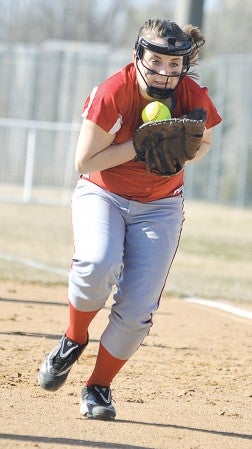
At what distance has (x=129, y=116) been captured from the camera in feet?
18.0

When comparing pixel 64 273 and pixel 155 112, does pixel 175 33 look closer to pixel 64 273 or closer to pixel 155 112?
pixel 155 112

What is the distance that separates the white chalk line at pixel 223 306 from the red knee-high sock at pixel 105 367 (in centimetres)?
420

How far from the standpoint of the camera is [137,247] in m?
5.50

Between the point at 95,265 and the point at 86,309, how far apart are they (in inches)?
11.1

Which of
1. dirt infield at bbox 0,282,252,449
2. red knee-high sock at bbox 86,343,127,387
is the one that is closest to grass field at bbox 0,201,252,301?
dirt infield at bbox 0,282,252,449

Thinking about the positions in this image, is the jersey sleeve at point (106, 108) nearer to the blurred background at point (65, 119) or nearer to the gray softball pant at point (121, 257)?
the gray softball pant at point (121, 257)

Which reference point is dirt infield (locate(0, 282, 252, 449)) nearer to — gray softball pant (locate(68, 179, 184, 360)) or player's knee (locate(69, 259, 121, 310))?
gray softball pant (locate(68, 179, 184, 360))

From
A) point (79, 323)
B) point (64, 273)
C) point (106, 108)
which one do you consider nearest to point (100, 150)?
point (106, 108)

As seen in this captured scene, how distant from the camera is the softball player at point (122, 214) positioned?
538 cm

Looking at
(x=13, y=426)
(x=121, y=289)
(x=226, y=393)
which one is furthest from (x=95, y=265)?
(x=226, y=393)

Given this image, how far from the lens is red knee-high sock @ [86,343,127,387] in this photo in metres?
5.55

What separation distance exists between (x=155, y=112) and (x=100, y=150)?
323 millimetres

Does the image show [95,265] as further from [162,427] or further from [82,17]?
[82,17]

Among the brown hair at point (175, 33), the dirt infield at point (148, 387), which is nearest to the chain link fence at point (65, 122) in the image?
the dirt infield at point (148, 387)
